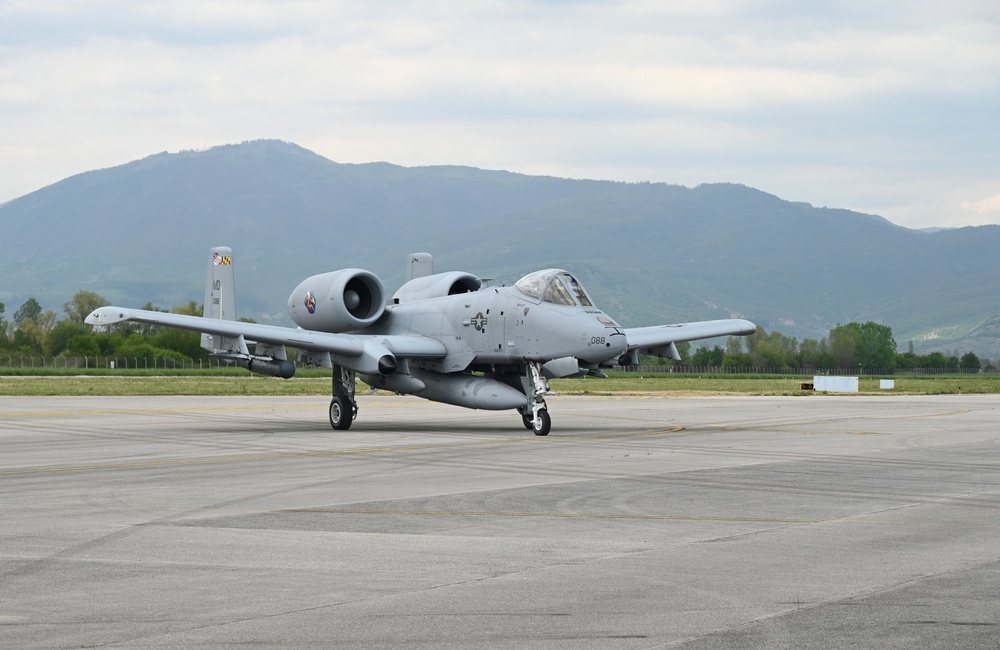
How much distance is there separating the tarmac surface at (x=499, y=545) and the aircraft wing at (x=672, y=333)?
5.95 m

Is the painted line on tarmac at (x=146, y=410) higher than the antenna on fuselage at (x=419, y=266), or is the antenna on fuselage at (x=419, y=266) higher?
the antenna on fuselage at (x=419, y=266)

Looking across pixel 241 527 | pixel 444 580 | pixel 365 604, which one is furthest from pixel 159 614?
pixel 241 527

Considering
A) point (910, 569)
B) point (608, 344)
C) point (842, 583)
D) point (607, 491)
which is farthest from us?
point (608, 344)

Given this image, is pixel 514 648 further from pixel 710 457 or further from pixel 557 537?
pixel 710 457

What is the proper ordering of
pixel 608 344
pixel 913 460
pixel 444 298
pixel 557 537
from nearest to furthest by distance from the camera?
pixel 557 537 → pixel 913 460 → pixel 608 344 → pixel 444 298

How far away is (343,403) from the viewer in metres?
28.9

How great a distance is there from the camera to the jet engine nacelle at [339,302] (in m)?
29.8

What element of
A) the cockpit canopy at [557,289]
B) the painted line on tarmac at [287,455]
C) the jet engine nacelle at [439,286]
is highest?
the jet engine nacelle at [439,286]

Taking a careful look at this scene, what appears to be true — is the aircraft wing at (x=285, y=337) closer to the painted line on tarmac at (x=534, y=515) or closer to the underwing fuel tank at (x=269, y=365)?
the underwing fuel tank at (x=269, y=365)

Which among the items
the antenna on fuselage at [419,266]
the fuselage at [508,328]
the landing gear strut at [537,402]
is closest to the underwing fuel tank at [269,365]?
the fuselage at [508,328]

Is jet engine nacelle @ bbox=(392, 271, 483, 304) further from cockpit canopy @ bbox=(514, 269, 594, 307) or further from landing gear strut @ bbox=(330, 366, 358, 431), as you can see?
cockpit canopy @ bbox=(514, 269, 594, 307)

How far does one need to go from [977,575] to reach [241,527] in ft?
22.0

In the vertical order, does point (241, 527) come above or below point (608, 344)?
below

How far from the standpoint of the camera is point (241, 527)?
11.8 m
